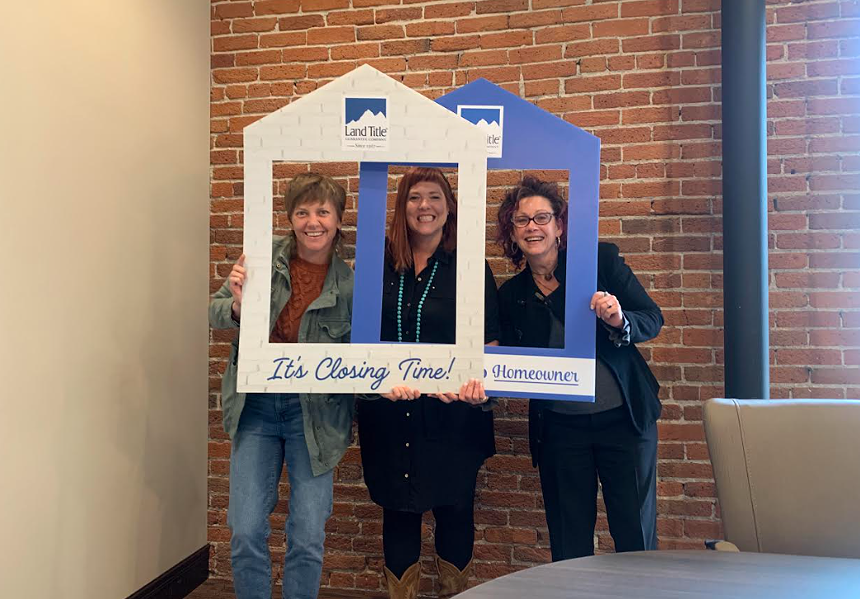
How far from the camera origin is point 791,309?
2.69 m

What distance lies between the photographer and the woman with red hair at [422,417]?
7.04 ft

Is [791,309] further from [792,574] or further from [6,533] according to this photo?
[6,533]

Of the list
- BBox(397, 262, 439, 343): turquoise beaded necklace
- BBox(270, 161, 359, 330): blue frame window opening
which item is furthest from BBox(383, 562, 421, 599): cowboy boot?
BBox(270, 161, 359, 330): blue frame window opening

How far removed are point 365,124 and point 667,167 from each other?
1.41 m

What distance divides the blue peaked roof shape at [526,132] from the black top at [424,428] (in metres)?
0.40

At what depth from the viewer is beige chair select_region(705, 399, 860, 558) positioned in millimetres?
1394

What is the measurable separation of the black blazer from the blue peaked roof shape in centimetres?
33

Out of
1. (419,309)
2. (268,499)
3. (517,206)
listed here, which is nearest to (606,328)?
(517,206)

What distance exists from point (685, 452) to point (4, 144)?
2735mm

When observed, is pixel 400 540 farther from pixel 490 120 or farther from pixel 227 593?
pixel 490 120

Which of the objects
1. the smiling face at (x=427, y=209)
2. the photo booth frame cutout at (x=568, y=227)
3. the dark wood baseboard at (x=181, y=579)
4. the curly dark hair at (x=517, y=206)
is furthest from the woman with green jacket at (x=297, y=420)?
the dark wood baseboard at (x=181, y=579)

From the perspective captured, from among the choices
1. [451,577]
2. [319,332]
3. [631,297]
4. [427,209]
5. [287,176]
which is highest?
[287,176]

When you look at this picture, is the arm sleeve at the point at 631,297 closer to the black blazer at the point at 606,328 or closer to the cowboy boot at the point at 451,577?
the black blazer at the point at 606,328

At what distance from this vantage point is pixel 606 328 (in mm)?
2150
